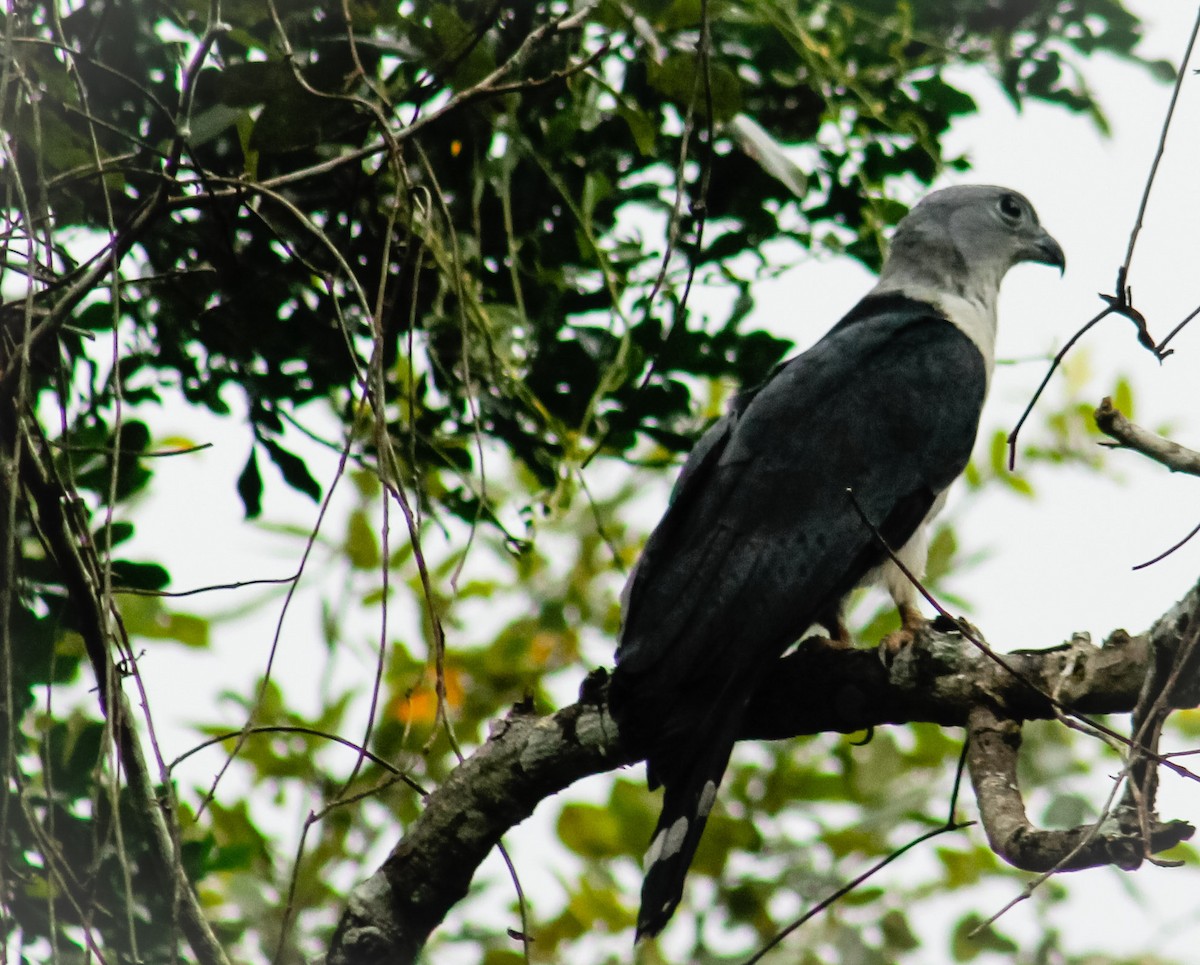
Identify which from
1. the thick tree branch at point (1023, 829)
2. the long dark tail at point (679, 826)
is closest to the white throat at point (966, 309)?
the long dark tail at point (679, 826)

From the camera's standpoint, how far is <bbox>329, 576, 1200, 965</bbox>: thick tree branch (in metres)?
2.42

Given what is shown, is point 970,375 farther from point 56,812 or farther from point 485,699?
point 56,812

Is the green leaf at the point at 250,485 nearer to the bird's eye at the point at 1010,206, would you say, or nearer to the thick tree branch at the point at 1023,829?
the thick tree branch at the point at 1023,829

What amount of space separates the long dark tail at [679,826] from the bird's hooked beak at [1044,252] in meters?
2.61

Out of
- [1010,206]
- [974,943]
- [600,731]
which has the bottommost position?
[600,731]

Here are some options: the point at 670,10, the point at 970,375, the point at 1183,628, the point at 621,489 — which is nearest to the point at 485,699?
the point at 621,489

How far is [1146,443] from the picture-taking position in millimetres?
2039

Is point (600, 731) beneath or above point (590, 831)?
beneath

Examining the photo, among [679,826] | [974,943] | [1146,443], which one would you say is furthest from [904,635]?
[974,943]

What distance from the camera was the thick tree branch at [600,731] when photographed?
2.42 meters

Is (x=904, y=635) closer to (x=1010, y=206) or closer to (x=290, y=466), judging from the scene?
(x=290, y=466)

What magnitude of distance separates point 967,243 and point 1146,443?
8.89ft

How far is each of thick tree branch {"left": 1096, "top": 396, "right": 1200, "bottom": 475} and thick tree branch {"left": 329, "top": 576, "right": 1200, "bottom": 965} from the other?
45cm

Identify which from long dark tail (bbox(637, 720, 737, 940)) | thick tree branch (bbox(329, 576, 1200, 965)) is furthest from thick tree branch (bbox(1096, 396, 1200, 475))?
long dark tail (bbox(637, 720, 737, 940))
